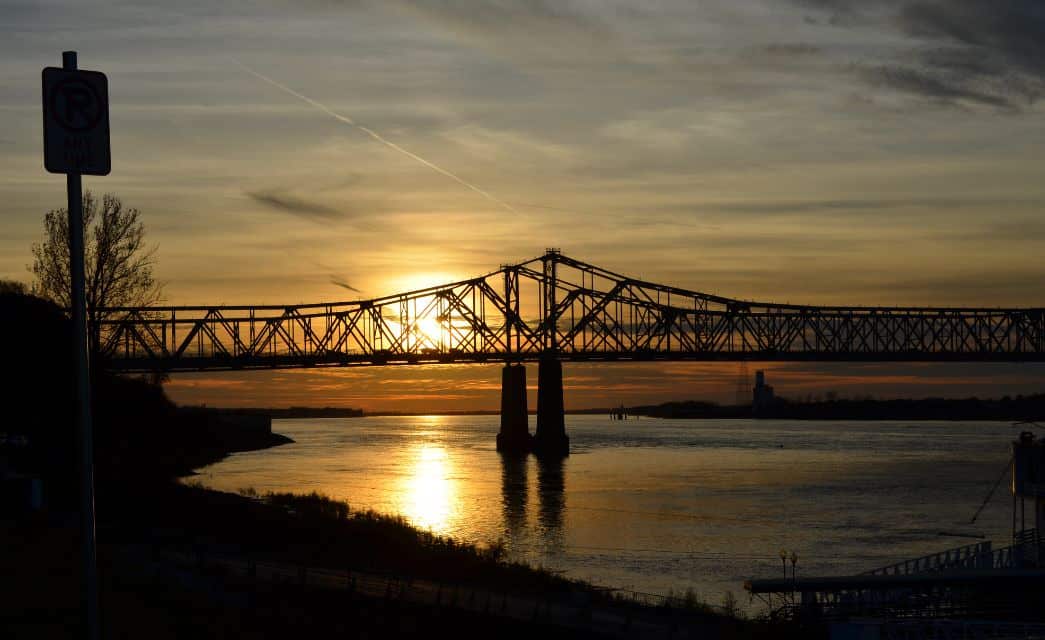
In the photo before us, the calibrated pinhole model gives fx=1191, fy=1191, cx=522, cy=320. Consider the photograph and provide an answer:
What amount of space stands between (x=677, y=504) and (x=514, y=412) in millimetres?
Result: 71889

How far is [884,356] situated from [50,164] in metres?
165

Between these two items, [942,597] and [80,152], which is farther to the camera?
[942,597]

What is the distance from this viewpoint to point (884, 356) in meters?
166

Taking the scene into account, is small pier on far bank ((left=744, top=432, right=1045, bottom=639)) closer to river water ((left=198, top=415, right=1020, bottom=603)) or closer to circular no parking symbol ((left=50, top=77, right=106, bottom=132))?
river water ((left=198, top=415, right=1020, bottom=603))

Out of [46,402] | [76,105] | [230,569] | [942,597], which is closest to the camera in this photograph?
[76,105]

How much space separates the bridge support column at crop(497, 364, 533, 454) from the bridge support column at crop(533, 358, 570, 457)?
6.49 feet

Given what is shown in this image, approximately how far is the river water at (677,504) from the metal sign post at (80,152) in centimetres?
3616

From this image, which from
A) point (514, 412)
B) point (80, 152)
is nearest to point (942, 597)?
point (80, 152)

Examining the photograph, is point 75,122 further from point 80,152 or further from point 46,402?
point 46,402

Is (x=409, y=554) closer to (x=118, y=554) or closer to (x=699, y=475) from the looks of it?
(x=118, y=554)

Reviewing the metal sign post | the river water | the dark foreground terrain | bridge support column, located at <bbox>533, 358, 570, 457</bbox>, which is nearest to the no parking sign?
the metal sign post

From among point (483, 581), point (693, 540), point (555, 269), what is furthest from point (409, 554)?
point (555, 269)

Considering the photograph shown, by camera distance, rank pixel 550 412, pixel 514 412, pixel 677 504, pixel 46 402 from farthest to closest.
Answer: pixel 514 412, pixel 550 412, pixel 677 504, pixel 46 402

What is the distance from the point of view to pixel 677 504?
284ft
